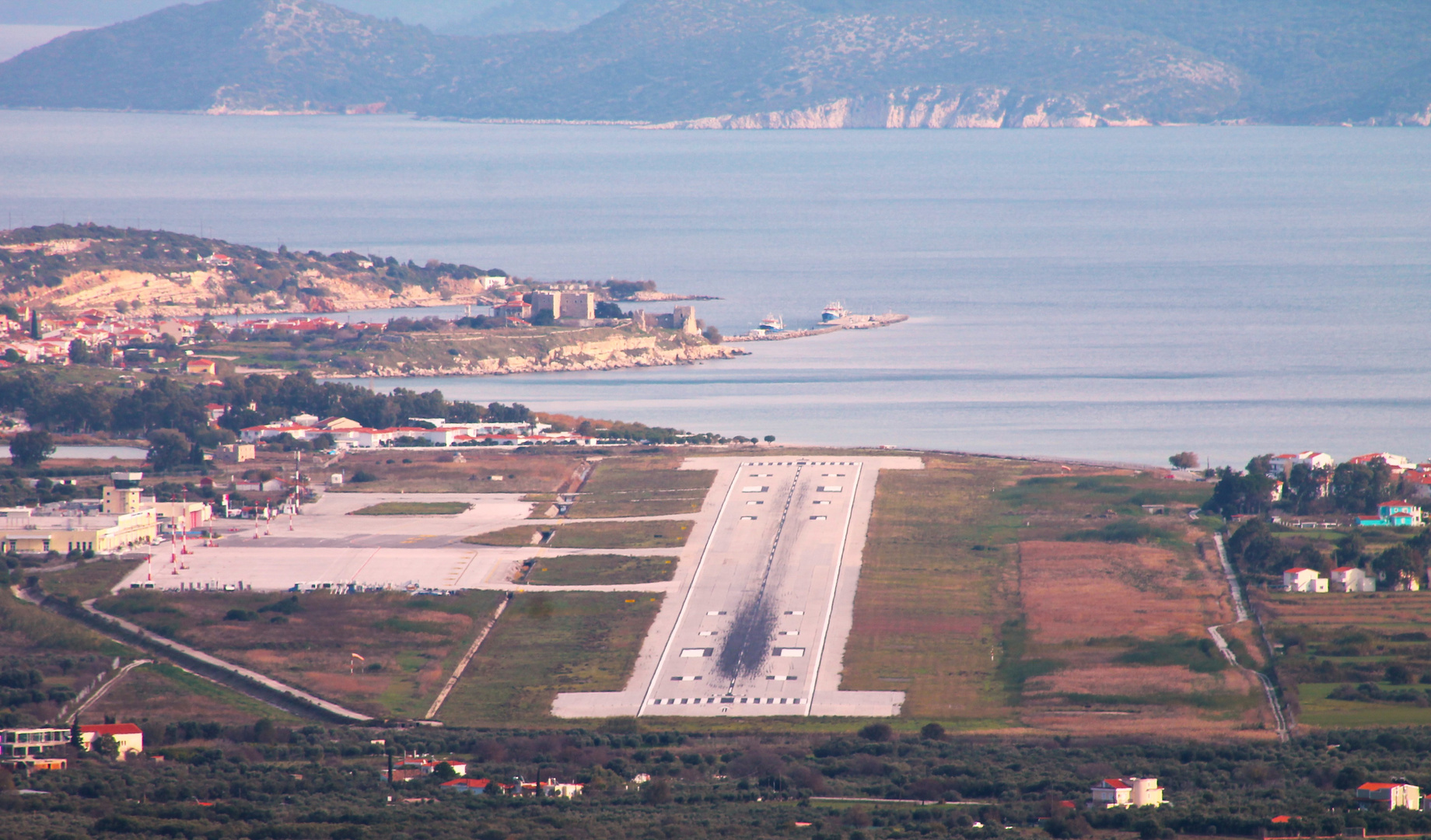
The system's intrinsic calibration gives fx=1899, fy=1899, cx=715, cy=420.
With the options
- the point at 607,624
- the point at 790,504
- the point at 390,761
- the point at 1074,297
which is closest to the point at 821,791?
the point at 390,761

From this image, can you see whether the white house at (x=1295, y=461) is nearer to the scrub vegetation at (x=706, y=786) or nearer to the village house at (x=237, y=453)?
the scrub vegetation at (x=706, y=786)

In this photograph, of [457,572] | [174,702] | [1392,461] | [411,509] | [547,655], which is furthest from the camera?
[1392,461]

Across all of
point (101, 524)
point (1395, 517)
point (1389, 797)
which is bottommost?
point (1389, 797)

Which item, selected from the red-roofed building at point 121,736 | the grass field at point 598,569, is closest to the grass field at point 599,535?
the grass field at point 598,569

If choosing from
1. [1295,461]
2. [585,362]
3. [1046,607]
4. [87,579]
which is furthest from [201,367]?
[1046,607]

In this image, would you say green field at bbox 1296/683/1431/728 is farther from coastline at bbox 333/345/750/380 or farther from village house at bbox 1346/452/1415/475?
coastline at bbox 333/345/750/380

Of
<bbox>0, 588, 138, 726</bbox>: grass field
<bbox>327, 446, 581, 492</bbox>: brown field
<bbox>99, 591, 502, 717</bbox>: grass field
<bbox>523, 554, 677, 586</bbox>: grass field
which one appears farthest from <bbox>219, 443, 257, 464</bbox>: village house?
<bbox>0, 588, 138, 726</bbox>: grass field

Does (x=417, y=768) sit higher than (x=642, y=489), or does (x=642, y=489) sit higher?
(x=642, y=489)

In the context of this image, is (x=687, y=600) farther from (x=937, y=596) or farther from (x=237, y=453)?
(x=237, y=453)
